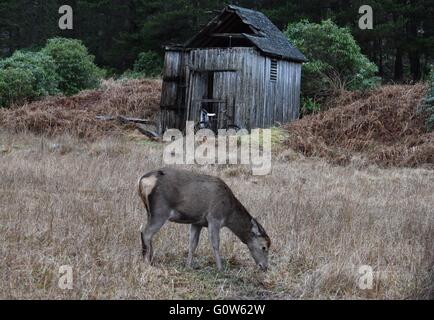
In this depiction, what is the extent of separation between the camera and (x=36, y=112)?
75.8ft

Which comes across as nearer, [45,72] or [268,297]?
[268,297]

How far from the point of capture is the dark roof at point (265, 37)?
23400 millimetres

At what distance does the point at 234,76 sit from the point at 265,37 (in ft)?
8.10

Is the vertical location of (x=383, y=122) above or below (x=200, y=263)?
above

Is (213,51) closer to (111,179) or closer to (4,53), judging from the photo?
(111,179)

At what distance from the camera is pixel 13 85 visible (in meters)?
26.9

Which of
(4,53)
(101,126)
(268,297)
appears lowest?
(268,297)

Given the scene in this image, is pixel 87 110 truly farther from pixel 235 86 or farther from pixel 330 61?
pixel 330 61

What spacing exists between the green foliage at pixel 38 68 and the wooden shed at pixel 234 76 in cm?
702

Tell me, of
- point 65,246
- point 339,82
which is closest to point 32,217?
point 65,246

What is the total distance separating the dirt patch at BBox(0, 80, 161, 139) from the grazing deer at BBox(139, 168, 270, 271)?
48.1ft

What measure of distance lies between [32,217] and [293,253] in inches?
143

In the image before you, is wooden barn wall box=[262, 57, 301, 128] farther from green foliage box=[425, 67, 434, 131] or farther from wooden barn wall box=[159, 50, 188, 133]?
green foliage box=[425, 67, 434, 131]

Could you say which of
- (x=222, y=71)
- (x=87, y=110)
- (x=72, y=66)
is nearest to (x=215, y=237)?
(x=222, y=71)
